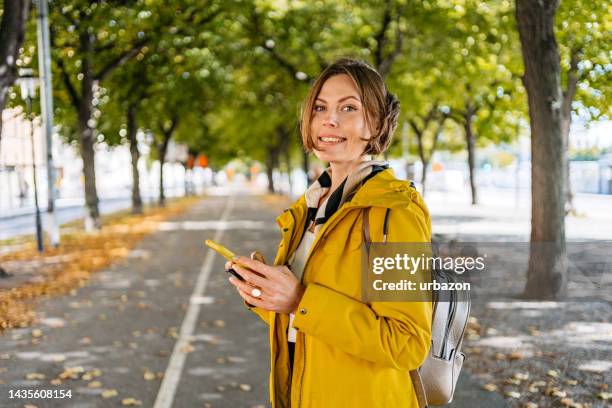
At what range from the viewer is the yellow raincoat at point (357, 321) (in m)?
1.69

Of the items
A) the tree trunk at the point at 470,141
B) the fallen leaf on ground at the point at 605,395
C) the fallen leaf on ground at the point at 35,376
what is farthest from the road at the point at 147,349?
the tree trunk at the point at 470,141

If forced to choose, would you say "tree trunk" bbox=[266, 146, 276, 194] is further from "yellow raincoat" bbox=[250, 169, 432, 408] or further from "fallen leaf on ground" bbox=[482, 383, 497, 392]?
"yellow raincoat" bbox=[250, 169, 432, 408]

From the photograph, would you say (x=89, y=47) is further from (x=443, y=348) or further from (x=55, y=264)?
(x=443, y=348)

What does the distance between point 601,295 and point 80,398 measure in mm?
5897

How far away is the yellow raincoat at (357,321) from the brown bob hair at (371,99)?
15cm

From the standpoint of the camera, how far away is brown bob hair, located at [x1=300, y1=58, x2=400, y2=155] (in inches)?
76.2

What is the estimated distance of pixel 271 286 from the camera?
1775 millimetres

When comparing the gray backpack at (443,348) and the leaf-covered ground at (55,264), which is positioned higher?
the gray backpack at (443,348)

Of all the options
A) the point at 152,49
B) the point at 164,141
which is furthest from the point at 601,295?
the point at 164,141

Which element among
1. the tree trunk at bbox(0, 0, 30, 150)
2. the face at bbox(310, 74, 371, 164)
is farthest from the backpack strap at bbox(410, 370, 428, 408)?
the tree trunk at bbox(0, 0, 30, 150)

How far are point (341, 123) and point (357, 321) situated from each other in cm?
65

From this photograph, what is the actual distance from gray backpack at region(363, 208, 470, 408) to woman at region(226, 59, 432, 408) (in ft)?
0.29

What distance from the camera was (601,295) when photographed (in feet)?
23.8

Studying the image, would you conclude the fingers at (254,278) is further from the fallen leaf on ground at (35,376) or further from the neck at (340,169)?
the fallen leaf on ground at (35,376)
